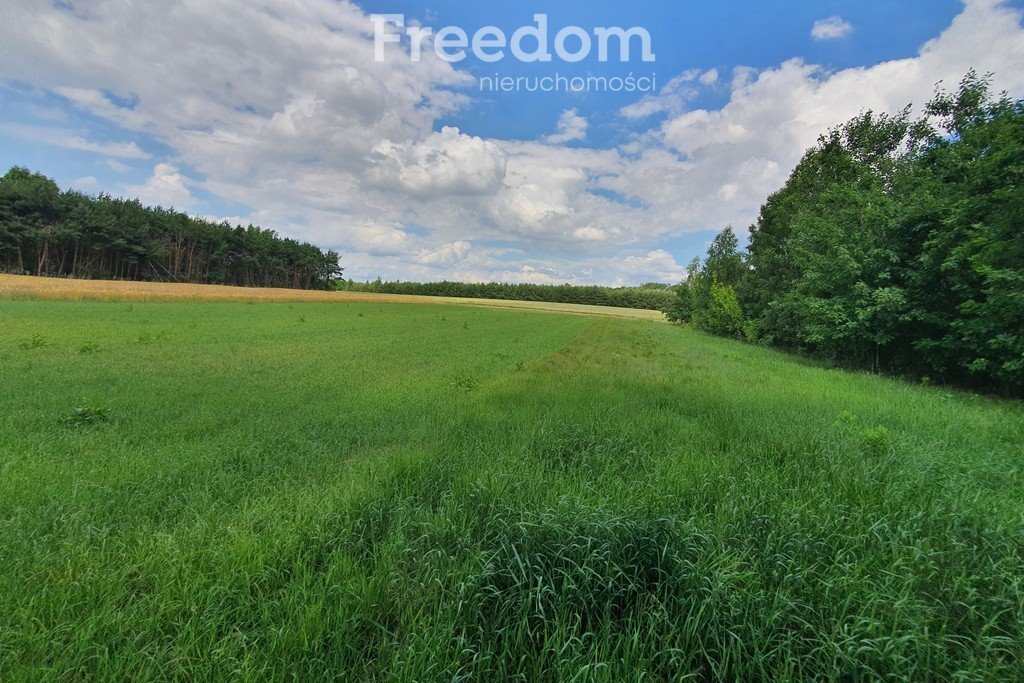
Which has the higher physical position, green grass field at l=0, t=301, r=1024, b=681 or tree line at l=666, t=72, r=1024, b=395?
tree line at l=666, t=72, r=1024, b=395

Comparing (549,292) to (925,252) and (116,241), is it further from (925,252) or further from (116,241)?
(925,252)

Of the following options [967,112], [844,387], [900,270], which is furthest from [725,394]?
[967,112]

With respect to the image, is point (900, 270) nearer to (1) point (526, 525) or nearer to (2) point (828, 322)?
(2) point (828, 322)

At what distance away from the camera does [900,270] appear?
1552 cm

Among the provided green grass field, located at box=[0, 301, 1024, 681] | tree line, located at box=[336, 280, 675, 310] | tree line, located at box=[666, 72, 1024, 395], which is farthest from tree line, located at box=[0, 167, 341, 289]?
tree line, located at box=[666, 72, 1024, 395]

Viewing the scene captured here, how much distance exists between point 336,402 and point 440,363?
5.72 metres

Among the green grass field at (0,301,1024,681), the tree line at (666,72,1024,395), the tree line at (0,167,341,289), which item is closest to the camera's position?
the green grass field at (0,301,1024,681)

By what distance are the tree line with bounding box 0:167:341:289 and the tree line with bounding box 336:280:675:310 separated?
36472 millimetres

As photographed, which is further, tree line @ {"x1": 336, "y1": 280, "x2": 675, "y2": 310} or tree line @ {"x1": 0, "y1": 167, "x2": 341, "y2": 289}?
tree line @ {"x1": 336, "y1": 280, "x2": 675, "y2": 310}

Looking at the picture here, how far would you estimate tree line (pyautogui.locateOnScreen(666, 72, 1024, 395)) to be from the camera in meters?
10.8

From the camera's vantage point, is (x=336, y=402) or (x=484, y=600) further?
(x=336, y=402)

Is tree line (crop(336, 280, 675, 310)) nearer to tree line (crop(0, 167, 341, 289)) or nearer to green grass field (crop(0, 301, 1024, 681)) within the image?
tree line (crop(0, 167, 341, 289))

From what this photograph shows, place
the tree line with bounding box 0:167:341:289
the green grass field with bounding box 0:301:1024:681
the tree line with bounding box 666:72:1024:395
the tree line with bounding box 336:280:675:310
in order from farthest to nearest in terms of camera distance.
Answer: the tree line with bounding box 336:280:675:310
the tree line with bounding box 0:167:341:289
the tree line with bounding box 666:72:1024:395
the green grass field with bounding box 0:301:1024:681

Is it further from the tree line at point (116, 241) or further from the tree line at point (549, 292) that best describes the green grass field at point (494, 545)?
the tree line at point (549, 292)
